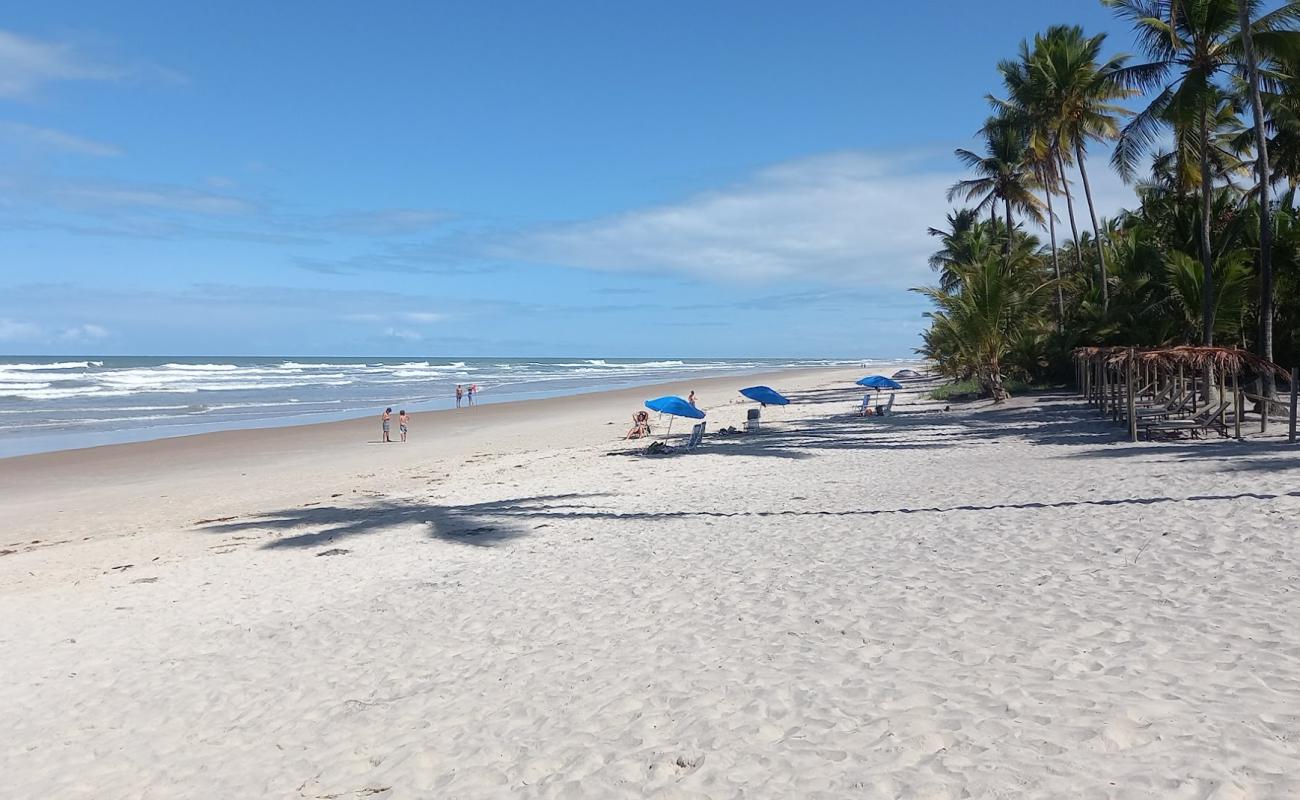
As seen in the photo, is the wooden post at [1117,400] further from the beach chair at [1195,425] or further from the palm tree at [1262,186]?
the palm tree at [1262,186]

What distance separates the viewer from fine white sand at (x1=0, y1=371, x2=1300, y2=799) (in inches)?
156

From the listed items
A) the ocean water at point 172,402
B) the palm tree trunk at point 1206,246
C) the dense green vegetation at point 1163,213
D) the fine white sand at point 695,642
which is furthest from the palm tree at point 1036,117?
the ocean water at point 172,402

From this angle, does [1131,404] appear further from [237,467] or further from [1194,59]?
[237,467]

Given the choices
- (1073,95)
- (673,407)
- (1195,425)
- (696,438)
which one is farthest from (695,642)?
(1073,95)

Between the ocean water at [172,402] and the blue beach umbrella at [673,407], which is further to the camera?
the ocean water at [172,402]

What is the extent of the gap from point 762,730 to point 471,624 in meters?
3.00

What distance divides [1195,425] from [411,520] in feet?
41.0

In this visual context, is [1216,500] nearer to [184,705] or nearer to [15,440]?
[184,705]

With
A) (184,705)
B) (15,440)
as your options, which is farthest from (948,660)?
(15,440)

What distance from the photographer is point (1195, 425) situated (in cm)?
1410

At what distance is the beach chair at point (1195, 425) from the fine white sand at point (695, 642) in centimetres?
171

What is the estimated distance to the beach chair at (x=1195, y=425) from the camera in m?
13.9

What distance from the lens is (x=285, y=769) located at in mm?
4512

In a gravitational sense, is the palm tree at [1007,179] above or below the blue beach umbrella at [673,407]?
above
